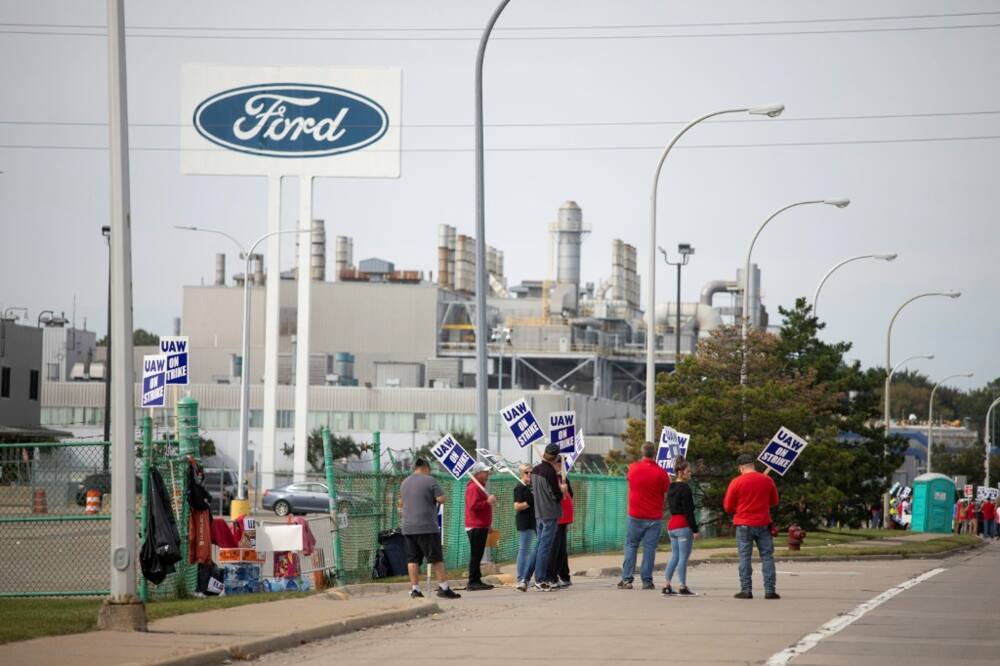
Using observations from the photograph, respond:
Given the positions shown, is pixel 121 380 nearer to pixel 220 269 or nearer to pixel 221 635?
pixel 221 635

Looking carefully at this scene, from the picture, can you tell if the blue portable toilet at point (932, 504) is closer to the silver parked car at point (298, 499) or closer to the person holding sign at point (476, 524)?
the silver parked car at point (298, 499)

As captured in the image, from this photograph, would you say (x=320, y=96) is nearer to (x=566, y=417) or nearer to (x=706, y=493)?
(x=706, y=493)

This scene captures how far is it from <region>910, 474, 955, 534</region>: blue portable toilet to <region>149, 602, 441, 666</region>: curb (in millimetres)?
42724

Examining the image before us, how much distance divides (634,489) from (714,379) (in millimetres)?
21284

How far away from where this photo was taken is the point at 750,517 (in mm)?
19375

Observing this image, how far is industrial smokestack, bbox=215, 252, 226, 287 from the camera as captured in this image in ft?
407

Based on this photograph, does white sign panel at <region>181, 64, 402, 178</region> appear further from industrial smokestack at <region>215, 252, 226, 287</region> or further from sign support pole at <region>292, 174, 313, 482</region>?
industrial smokestack at <region>215, 252, 226, 287</region>

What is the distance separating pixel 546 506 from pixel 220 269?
107946 millimetres

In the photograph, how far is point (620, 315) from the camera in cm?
11819

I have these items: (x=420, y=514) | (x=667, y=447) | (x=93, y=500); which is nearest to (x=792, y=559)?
(x=667, y=447)

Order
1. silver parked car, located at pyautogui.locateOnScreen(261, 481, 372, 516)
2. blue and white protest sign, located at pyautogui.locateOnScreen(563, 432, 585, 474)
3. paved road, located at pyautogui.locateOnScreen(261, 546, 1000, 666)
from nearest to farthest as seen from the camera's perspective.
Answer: paved road, located at pyautogui.locateOnScreen(261, 546, 1000, 666)
blue and white protest sign, located at pyautogui.locateOnScreen(563, 432, 585, 474)
silver parked car, located at pyautogui.locateOnScreen(261, 481, 372, 516)

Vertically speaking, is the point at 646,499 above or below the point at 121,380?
below

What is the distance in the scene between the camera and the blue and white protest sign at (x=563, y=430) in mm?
25578

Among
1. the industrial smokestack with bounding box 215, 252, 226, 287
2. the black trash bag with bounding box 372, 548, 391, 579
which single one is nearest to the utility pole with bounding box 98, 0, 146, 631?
the black trash bag with bounding box 372, 548, 391, 579
